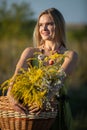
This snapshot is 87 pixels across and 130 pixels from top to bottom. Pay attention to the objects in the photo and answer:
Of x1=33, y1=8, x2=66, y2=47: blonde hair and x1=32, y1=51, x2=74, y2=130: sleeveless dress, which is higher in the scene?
x1=33, y1=8, x2=66, y2=47: blonde hair

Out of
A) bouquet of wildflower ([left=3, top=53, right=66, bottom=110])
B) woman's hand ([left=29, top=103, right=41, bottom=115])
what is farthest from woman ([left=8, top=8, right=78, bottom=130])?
woman's hand ([left=29, top=103, right=41, bottom=115])

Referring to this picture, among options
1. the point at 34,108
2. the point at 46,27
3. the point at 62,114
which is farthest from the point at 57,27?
the point at 34,108

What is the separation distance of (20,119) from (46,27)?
1.02 meters

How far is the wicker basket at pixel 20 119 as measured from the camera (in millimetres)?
4441

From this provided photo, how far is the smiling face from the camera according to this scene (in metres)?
5.09

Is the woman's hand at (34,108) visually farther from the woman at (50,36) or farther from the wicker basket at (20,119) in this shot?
the woman at (50,36)

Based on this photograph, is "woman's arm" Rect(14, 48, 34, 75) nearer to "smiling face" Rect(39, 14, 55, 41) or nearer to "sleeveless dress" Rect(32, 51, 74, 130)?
"smiling face" Rect(39, 14, 55, 41)

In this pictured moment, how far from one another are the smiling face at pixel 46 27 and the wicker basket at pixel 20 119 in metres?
0.87

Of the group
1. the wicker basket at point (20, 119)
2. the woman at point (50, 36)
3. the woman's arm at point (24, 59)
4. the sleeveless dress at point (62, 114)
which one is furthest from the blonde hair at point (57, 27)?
the wicker basket at point (20, 119)

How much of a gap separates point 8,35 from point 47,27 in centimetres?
2929

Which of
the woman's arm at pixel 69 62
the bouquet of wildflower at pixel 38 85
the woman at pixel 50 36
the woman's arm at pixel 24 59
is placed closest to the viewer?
the bouquet of wildflower at pixel 38 85

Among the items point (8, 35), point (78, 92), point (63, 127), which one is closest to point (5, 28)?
point (8, 35)

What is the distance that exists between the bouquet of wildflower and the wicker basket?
0.29 ft

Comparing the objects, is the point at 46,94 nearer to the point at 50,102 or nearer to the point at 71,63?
the point at 50,102
